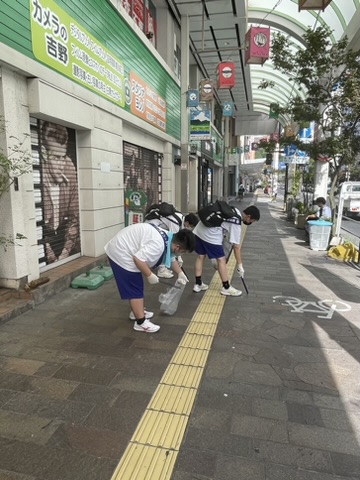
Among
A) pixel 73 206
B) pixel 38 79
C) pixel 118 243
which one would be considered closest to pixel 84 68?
pixel 38 79

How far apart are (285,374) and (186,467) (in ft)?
4.41

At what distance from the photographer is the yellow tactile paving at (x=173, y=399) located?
2492mm

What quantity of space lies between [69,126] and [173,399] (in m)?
4.55

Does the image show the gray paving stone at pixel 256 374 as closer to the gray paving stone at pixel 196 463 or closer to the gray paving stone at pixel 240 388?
the gray paving stone at pixel 240 388

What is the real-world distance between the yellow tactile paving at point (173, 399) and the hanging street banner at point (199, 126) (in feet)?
36.5

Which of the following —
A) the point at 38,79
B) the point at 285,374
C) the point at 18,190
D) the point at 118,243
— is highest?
the point at 38,79

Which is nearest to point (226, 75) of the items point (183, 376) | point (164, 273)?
point (164, 273)

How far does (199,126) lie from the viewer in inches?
503

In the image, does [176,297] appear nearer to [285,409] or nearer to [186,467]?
[285,409]

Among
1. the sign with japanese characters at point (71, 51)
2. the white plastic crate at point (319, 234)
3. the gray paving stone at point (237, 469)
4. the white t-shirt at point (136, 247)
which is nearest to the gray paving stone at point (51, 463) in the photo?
→ the gray paving stone at point (237, 469)

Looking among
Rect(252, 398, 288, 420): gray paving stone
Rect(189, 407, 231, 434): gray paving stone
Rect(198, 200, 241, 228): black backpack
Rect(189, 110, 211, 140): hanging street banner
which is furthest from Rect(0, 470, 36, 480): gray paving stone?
Rect(189, 110, 211, 140): hanging street banner

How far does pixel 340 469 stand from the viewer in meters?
1.99

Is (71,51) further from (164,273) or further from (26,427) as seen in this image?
(26,427)

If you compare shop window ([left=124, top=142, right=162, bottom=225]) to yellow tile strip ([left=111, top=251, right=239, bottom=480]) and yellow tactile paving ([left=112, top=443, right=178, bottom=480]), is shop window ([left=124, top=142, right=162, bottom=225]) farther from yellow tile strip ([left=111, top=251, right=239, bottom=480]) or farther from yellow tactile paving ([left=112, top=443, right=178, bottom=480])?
yellow tactile paving ([left=112, top=443, right=178, bottom=480])
